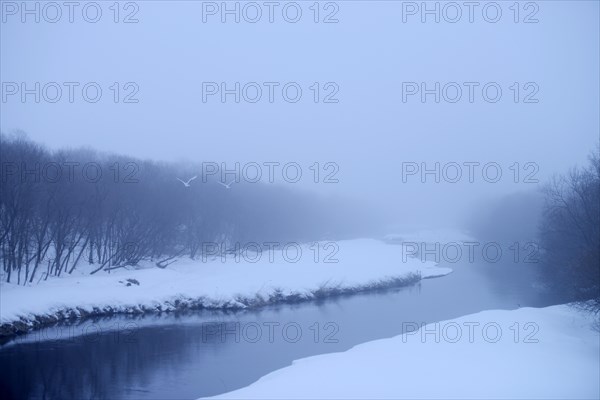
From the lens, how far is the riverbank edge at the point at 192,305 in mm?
21812

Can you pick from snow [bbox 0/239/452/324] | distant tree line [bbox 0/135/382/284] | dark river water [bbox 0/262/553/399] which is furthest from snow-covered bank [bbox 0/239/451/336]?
distant tree line [bbox 0/135/382/284]

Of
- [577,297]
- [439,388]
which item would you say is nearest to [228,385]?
[439,388]

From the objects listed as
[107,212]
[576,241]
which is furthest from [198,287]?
[576,241]

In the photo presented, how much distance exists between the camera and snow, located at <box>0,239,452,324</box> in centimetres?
2452

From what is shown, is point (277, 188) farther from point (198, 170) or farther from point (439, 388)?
point (439, 388)

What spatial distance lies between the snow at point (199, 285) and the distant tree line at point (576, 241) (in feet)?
38.3

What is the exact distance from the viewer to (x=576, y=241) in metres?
25.1

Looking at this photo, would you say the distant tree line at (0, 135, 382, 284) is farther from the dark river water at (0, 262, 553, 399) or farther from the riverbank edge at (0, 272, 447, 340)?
the dark river water at (0, 262, 553, 399)

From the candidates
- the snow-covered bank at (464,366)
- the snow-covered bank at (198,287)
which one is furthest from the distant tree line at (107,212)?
the snow-covered bank at (464,366)

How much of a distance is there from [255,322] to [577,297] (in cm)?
1475

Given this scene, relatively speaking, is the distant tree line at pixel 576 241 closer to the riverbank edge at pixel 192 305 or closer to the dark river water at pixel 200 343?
the dark river water at pixel 200 343

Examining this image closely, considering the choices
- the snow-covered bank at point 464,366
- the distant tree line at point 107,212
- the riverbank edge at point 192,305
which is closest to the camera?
the snow-covered bank at point 464,366

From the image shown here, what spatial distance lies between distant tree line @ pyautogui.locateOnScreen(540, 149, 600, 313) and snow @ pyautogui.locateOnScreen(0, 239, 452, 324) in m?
11.7

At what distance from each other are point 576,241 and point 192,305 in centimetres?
2157
